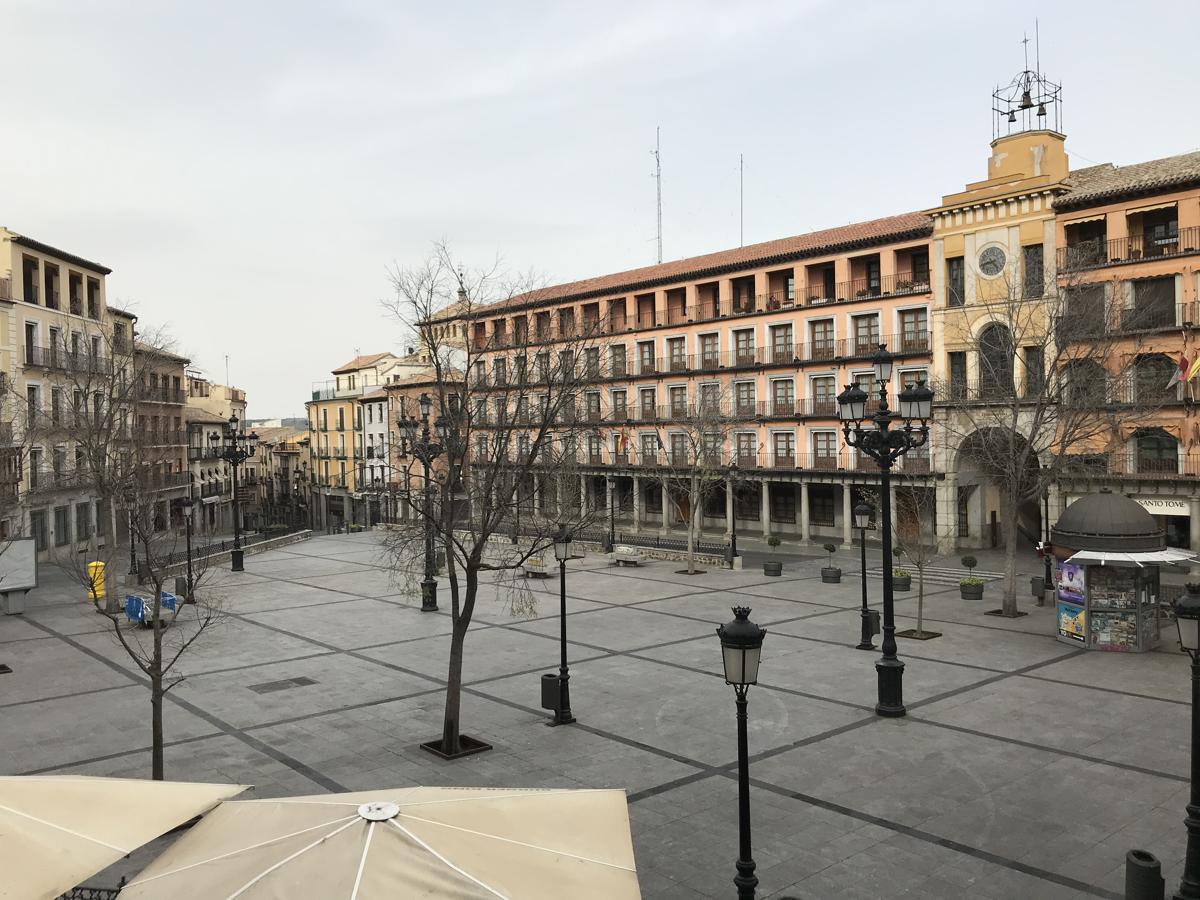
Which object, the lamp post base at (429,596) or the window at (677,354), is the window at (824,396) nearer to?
the window at (677,354)

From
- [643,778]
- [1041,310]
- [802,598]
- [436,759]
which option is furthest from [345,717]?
[1041,310]

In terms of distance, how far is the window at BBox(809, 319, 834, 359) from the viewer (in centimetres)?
4581

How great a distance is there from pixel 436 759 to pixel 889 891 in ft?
22.5

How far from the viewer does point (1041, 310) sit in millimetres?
36531

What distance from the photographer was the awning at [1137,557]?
62.7ft

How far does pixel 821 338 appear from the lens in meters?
46.7

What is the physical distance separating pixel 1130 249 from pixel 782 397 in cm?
1774

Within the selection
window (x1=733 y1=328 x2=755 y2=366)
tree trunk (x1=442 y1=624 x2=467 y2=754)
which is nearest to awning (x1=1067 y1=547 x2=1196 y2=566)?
tree trunk (x1=442 y1=624 x2=467 y2=754)

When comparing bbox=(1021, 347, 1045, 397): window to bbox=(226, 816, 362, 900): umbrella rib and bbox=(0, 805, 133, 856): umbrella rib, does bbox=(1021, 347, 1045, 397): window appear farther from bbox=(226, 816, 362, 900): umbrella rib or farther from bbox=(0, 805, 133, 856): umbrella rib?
bbox=(0, 805, 133, 856): umbrella rib

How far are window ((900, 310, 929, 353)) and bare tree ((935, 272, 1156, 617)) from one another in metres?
1.29

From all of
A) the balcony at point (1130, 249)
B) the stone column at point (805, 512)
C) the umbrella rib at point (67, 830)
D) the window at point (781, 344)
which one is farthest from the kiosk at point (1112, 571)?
the window at point (781, 344)

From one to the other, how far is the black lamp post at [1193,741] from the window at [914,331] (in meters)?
34.9

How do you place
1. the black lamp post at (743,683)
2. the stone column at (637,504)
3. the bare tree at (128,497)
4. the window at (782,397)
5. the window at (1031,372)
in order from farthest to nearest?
the stone column at (637,504)
the window at (782,397)
the window at (1031,372)
the bare tree at (128,497)
the black lamp post at (743,683)

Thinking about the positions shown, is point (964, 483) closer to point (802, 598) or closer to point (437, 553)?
point (802, 598)
